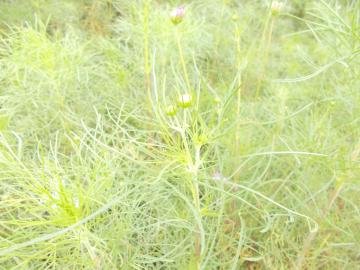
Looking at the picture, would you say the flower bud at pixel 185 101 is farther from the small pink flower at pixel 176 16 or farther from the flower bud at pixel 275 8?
the flower bud at pixel 275 8

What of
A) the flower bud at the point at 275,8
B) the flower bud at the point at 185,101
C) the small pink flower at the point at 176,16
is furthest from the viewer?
the flower bud at the point at 275,8

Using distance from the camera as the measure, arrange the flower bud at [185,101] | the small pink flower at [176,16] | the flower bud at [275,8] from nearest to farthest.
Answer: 1. the flower bud at [185,101]
2. the small pink flower at [176,16]
3. the flower bud at [275,8]

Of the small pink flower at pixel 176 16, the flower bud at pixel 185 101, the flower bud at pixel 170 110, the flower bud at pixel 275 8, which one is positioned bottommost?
the flower bud at pixel 170 110

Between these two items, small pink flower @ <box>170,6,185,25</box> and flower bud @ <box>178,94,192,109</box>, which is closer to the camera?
flower bud @ <box>178,94,192,109</box>

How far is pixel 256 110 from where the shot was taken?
4.03 ft

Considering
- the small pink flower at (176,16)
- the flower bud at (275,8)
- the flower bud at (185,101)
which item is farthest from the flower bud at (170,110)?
the flower bud at (275,8)

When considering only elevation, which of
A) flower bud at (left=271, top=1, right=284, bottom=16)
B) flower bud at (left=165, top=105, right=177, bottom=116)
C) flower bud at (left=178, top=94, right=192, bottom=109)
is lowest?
flower bud at (left=165, top=105, right=177, bottom=116)

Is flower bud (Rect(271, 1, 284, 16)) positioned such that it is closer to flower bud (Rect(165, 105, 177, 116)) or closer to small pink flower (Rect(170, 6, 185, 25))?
small pink flower (Rect(170, 6, 185, 25))

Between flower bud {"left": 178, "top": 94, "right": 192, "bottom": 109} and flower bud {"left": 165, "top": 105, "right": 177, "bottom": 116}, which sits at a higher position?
flower bud {"left": 178, "top": 94, "right": 192, "bottom": 109}

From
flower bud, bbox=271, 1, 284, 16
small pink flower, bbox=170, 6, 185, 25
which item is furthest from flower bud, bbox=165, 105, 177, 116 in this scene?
flower bud, bbox=271, 1, 284, 16

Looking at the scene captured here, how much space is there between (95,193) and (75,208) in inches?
2.2

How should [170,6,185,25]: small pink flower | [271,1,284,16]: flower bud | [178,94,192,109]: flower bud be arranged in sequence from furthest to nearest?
[271,1,284,16]: flower bud < [170,6,185,25]: small pink flower < [178,94,192,109]: flower bud

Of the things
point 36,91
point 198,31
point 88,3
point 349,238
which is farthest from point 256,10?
point 349,238

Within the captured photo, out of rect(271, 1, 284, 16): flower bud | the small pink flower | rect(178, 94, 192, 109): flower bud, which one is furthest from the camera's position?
rect(271, 1, 284, 16): flower bud
